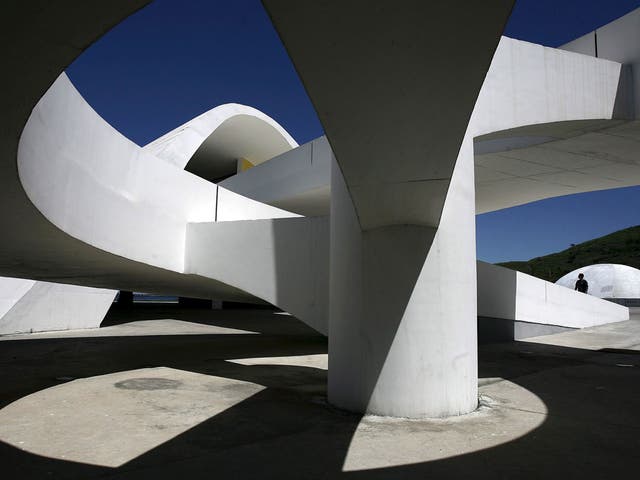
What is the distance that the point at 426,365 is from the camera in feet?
18.1

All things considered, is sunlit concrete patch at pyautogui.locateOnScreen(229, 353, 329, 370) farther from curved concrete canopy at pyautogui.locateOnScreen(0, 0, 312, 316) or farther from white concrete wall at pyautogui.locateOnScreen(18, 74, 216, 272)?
white concrete wall at pyautogui.locateOnScreen(18, 74, 216, 272)

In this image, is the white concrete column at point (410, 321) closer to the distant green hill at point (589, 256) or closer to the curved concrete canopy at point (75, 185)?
the curved concrete canopy at point (75, 185)

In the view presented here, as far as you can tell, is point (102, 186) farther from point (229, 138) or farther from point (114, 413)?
point (229, 138)

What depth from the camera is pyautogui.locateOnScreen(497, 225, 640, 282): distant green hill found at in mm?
76250

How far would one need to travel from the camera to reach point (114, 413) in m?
5.46

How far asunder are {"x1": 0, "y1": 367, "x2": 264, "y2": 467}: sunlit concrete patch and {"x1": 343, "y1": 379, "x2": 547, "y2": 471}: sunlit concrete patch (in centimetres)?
169

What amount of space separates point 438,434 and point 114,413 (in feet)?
10.8

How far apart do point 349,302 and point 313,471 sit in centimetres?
239

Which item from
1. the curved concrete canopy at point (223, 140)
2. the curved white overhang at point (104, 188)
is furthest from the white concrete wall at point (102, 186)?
the curved concrete canopy at point (223, 140)

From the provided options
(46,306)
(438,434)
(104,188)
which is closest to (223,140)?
(46,306)

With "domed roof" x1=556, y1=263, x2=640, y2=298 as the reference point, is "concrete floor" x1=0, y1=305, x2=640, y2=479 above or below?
below

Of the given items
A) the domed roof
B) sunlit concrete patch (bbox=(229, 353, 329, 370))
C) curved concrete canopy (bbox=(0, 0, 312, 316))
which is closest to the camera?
curved concrete canopy (bbox=(0, 0, 312, 316))

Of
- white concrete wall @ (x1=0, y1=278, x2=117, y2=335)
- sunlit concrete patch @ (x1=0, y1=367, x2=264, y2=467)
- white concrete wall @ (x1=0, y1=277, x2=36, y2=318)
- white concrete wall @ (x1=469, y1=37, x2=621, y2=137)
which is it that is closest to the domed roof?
white concrete wall @ (x1=469, y1=37, x2=621, y2=137)

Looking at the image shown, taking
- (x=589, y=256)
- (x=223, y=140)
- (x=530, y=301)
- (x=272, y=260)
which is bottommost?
(x=530, y=301)
